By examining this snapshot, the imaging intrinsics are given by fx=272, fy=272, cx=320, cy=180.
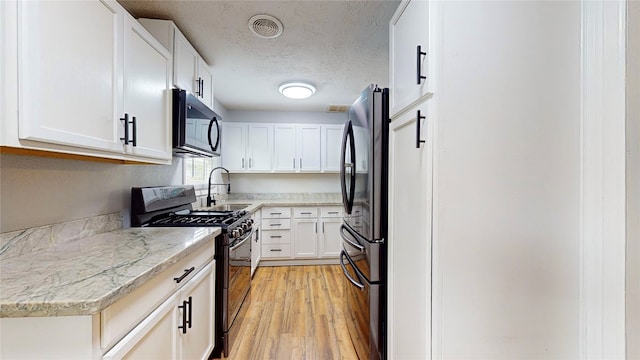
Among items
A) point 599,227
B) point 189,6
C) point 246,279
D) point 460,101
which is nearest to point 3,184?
point 189,6

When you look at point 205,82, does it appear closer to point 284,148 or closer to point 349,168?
point 349,168

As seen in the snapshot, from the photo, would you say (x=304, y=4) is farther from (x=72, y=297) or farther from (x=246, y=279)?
(x=246, y=279)

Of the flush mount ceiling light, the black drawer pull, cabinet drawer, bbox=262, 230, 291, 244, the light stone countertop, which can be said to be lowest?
cabinet drawer, bbox=262, 230, 291, 244

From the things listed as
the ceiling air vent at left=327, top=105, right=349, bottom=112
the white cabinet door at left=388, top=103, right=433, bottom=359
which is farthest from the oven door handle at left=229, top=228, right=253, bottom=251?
the ceiling air vent at left=327, top=105, right=349, bottom=112

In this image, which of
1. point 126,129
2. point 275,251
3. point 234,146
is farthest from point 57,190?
point 234,146

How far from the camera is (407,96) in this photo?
1245mm

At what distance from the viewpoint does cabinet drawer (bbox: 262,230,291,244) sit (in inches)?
147

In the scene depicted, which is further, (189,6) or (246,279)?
(246,279)

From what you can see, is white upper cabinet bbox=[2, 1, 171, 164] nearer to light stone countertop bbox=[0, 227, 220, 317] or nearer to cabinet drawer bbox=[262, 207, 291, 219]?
light stone countertop bbox=[0, 227, 220, 317]

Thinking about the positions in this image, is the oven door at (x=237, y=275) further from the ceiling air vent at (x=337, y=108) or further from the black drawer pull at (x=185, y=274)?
the ceiling air vent at (x=337, y=108)

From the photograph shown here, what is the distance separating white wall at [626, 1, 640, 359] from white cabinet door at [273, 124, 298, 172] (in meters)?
3.56

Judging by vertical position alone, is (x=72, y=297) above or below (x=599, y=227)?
below

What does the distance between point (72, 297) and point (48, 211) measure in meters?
0.79

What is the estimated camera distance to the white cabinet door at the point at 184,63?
186 centimetres
